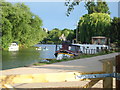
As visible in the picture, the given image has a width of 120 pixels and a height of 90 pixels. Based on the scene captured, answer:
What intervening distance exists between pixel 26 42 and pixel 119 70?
2141 centimetres

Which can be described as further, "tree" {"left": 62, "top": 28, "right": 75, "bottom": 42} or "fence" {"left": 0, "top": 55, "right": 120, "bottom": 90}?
"tree" {"left": 62, "top": 28, "right": 75, "bottom": 42}

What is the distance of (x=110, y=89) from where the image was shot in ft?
5.20

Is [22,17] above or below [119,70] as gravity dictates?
above

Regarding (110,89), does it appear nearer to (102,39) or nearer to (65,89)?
(65,89)

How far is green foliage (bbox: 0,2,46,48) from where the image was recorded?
749 inches

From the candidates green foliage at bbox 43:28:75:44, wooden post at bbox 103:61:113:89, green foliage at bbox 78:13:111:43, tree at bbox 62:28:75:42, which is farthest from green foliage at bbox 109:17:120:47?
wooden post at bbox 103:61:113:89

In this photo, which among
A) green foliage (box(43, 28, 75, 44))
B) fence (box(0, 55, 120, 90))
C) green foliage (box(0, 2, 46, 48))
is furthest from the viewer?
green foliage (box(43, 28, 75, 44))

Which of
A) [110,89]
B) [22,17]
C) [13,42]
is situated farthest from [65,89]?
[13,42]

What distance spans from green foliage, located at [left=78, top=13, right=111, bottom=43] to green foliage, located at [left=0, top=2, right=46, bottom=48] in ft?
20.4

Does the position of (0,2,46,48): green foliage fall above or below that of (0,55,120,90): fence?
above

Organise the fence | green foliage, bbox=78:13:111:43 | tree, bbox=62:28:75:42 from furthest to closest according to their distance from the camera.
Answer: tree, bbox=62:28:75:42, green foliage, bbox=78:13:111:43, the fence

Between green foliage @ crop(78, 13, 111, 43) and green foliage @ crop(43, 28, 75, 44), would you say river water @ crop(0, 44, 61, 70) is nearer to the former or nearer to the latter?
green foliage @ crop(43, 28, 75, 44)

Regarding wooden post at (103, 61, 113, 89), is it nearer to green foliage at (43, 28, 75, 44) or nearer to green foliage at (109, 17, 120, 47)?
green foliage at (109, 17, 120, 47)

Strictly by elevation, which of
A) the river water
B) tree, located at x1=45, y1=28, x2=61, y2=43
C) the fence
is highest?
tree, located at x1=45, y1=28, x2=61, y2=43
